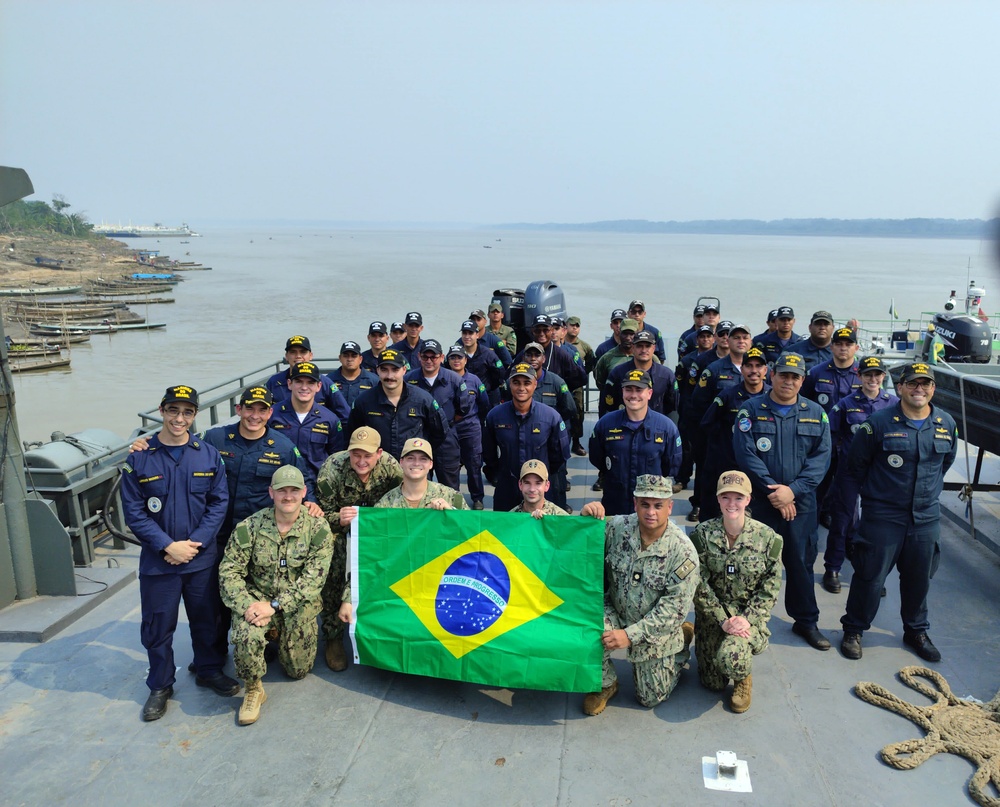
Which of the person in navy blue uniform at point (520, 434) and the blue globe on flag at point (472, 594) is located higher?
the person in navy blue uniform at point (520, 434)

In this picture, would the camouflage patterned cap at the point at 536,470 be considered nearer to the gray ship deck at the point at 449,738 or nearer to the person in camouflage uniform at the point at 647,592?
the person in camouflage uniform at the point at 647,592

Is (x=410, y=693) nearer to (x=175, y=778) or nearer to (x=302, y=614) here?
(x=302, y=614)

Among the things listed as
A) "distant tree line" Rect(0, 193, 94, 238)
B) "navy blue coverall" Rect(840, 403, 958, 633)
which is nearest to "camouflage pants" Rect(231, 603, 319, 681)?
"navy blue coverall" Rect(840, 403, 958, 633)

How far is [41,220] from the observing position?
456 feet

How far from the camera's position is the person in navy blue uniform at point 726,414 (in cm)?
606

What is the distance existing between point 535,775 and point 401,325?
6.08 m

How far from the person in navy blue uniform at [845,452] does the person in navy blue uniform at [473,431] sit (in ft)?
10.2

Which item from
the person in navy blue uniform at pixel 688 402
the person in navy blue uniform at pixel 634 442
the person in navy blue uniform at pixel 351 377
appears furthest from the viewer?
the person in navy blue uniform at pixel 688 402

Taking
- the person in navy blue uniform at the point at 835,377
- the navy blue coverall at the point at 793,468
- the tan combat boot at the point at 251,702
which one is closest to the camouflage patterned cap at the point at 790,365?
the navy blue coverall at the point at 793,468

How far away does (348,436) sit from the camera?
652cm

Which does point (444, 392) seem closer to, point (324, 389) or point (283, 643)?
point (324, 389)

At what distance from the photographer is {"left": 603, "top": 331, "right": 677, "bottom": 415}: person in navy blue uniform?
7051mm

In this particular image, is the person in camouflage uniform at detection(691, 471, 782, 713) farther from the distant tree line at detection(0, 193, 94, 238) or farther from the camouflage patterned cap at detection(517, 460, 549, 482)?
the distant tree line at detection(0, 193, 94, 238)

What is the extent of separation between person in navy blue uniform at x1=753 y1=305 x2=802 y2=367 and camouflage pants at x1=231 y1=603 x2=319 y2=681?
526cm
